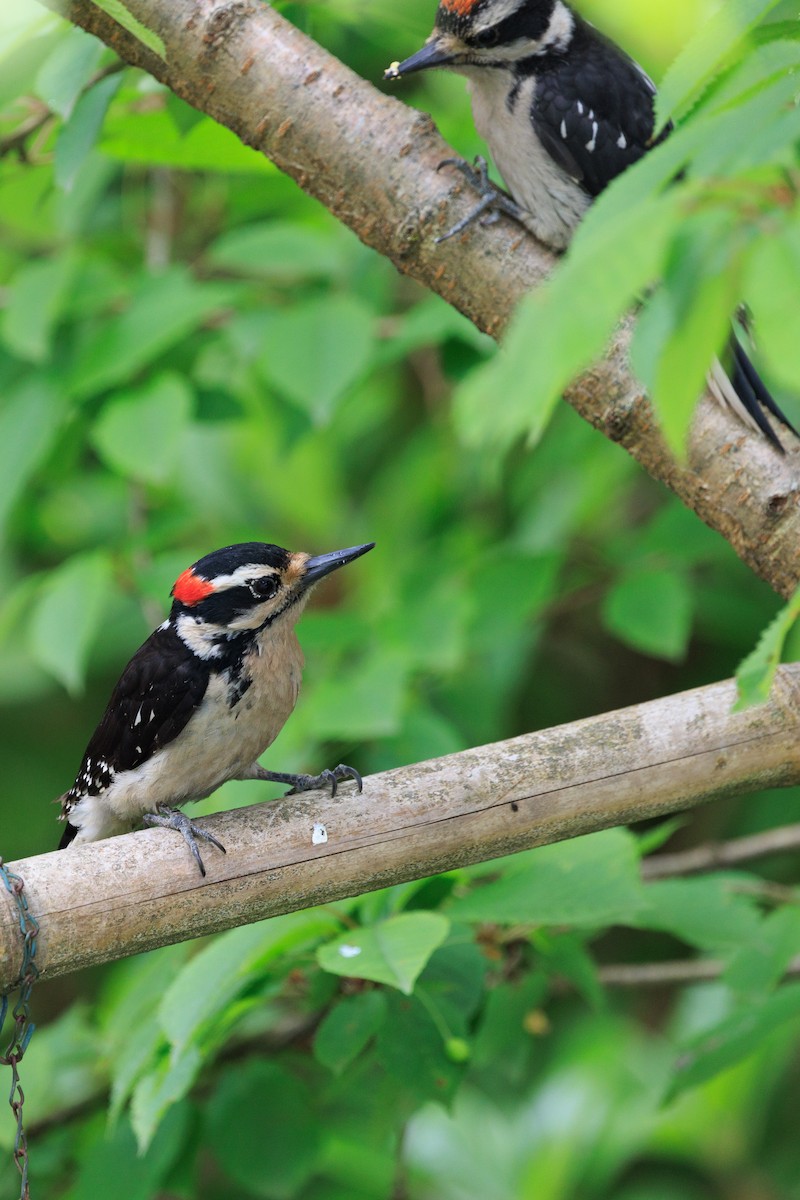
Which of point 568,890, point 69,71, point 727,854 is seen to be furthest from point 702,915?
point 69,71

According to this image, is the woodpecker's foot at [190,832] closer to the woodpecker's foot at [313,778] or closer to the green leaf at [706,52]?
the woodpecker's foot at [313,778]

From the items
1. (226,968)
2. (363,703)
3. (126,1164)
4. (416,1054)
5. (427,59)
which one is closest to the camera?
(226,968)

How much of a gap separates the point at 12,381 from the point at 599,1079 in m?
2.79

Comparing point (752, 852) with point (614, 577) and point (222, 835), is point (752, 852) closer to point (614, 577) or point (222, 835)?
point (614, 577)

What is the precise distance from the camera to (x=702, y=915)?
8.33 ft

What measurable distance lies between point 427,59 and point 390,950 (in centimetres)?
210

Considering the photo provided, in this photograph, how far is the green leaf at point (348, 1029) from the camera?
227 centimetres

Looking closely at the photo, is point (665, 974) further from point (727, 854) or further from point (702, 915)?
point (702, 915)

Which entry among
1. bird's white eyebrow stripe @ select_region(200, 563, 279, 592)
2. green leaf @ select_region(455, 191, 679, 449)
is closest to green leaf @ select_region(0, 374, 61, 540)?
bird's white eyebrow stripe @ select_region(200, 563, 279, 592)

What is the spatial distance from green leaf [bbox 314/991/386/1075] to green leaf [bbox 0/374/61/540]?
147 cm

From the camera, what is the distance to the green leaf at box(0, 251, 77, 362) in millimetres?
3043

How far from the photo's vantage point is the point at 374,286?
3.63 meters

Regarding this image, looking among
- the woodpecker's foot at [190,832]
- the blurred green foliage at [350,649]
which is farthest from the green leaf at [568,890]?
the woodpecker's foot at [190,832]

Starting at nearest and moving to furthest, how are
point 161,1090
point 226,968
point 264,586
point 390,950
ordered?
point 390,950
point 226,968
point 161,1090
point 264,586
